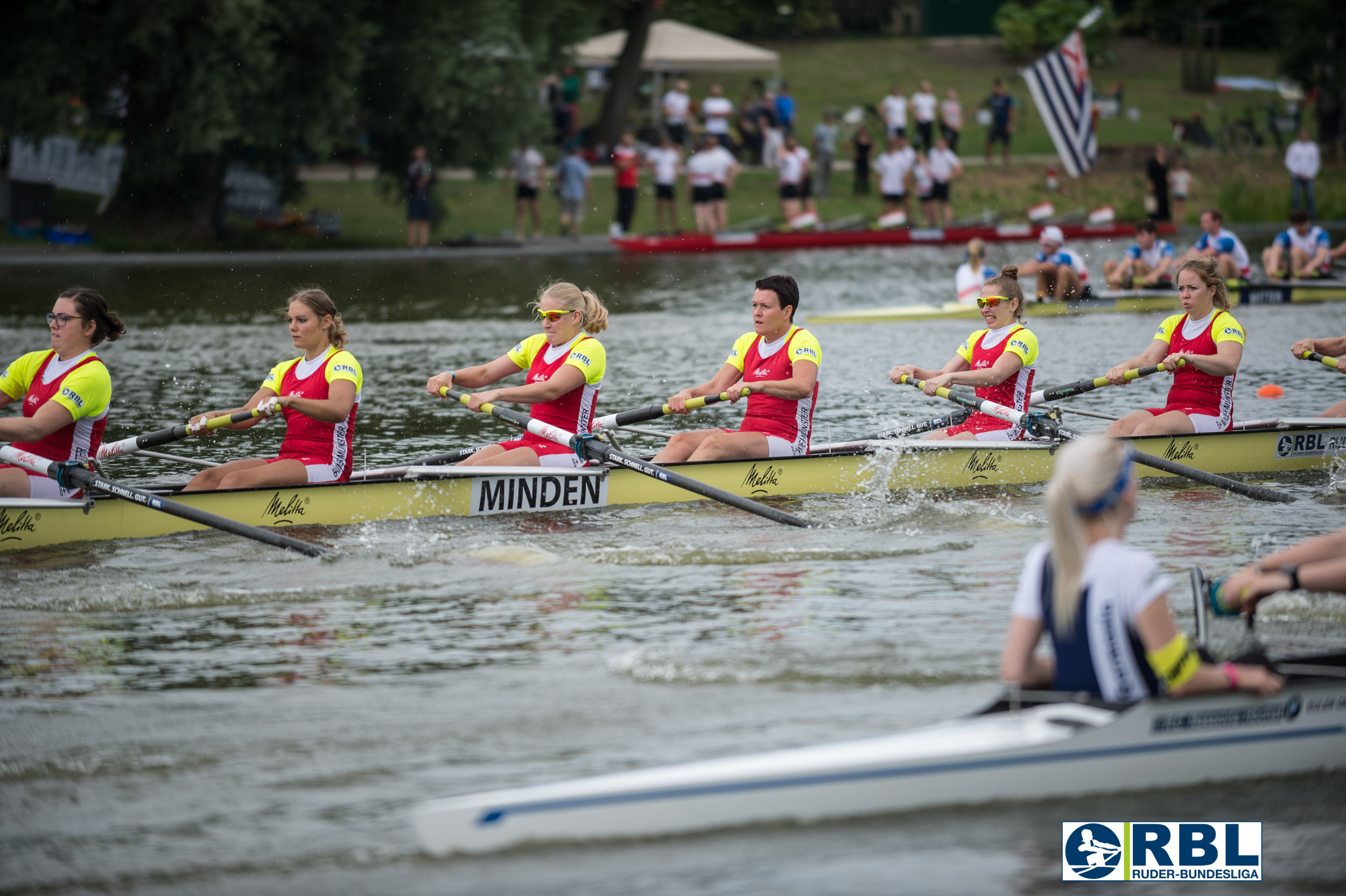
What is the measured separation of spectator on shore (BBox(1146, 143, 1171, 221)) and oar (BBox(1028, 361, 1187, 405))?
21506 millimetres

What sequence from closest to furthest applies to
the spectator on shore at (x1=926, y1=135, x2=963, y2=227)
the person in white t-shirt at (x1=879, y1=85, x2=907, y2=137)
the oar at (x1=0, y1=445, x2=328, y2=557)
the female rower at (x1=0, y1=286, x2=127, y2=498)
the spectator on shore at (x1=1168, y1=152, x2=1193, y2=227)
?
the oar at (x1=0, y1=445, x2=328, y2=557), the female rower at (x1=0, y1=286, x2=127, y2=498), the spectator on shore at (x1=926, y1=135, x2=963, y2=227), the spectator on shore at (x1=1168, y1=152, x2=1193, y2=227), the person in white t-shirt at (x1=879, y1=85, x2=907, y2=137)

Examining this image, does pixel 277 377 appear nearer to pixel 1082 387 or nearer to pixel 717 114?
pixel 1082 387

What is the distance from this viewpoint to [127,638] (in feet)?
25.4

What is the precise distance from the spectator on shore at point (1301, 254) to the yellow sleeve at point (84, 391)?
17.0 metres

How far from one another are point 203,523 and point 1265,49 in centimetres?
5953

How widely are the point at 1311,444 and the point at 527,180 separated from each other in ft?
68.3

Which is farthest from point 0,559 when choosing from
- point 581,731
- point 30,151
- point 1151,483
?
point 30,151

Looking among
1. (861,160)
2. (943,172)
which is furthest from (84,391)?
(861,160)

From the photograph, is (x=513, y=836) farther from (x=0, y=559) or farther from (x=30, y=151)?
(x=30, y=151)

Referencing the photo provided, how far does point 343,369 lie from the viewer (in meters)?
9.50

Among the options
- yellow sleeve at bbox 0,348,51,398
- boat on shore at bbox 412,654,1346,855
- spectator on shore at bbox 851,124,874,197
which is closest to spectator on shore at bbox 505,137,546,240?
spectator on shore at bbox 851,124,874,197

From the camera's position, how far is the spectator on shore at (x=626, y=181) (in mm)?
30547

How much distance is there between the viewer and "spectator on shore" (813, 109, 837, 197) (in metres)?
34.4

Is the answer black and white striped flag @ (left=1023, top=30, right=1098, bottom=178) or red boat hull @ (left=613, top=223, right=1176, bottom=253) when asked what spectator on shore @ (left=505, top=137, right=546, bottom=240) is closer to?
red boat hull @ (left=613, top=223, right=1176, bottom=253)
